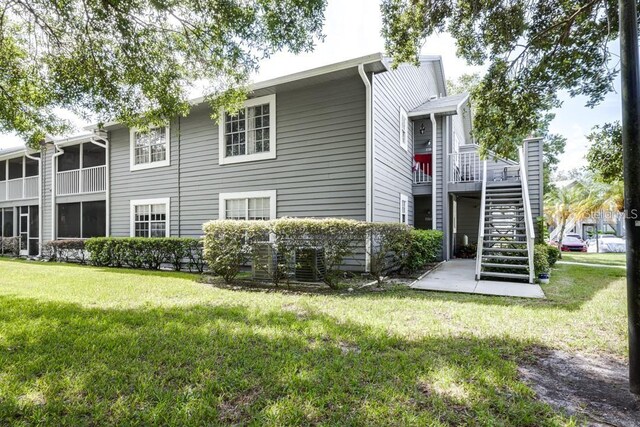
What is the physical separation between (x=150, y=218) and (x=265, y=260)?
6.86 metres

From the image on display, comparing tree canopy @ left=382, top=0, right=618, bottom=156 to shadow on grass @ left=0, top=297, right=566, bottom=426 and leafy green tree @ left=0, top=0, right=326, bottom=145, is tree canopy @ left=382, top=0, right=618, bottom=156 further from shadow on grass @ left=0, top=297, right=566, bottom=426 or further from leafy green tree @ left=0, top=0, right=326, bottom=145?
shadow on grass @ left=0, top=297, right=566, bottom=426

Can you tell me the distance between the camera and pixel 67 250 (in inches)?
532

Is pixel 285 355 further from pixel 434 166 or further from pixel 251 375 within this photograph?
pixel 434 166

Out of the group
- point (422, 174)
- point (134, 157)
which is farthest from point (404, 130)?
point (134, 157)

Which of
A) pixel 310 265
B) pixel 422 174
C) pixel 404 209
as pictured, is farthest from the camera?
pixel 422 174

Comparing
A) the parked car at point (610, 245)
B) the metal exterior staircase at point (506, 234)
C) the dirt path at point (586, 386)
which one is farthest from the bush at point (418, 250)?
the parked car at point (610, 245)

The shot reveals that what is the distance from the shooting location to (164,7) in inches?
237

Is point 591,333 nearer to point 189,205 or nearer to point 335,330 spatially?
point 335,330

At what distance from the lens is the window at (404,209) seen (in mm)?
11189

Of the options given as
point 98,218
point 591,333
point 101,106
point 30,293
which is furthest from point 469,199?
point 98,218

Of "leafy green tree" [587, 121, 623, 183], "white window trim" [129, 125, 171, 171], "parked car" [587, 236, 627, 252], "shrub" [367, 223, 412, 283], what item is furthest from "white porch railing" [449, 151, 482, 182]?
"parked car" [587, 236, 627, 252]

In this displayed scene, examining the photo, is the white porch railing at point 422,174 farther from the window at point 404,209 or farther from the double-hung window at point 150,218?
the double-hung window at point 150,218

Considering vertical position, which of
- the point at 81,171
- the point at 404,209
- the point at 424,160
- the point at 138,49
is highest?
the point at 138,49

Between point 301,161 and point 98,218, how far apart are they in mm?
10579
